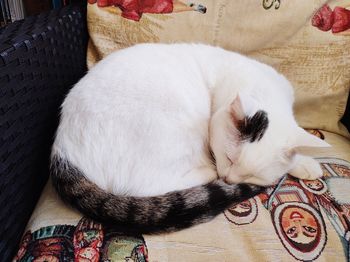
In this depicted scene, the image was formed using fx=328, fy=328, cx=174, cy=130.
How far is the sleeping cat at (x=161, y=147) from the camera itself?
72cm

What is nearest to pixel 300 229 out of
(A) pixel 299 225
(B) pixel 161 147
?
(A) pixel 299 225

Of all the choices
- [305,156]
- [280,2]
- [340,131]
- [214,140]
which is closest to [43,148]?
[214,140]

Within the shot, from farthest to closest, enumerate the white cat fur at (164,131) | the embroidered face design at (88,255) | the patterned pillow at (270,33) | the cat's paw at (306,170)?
the patterned pillow at (270,33) < the cat's paw at (306,170) < the white cat fur at (164,131) < the embroidered face design at (88,255)

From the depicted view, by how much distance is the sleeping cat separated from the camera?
724mm

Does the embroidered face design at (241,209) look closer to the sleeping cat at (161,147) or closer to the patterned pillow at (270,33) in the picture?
the sleeping cat at (161,147)

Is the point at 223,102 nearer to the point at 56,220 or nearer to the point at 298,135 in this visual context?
the point at 298,135

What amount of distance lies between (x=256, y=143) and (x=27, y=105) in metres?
0.56

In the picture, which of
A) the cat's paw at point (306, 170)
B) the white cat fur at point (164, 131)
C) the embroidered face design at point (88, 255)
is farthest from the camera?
the cat's paw at point (306, 170)

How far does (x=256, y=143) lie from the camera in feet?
2.67

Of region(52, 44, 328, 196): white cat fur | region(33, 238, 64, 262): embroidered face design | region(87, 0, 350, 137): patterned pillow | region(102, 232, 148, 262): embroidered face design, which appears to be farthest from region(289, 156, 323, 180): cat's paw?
region(33, 238, 64, 262): embroidered face design

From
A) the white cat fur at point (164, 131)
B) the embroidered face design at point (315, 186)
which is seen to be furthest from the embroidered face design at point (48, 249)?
the embroidered face design at point (315, 186)

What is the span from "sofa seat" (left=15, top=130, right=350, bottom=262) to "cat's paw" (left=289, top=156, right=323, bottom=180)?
66 millimetres

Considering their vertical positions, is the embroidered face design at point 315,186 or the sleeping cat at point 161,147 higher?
the sleeping cat at point 161,147

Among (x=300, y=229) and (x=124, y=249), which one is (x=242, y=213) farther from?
(x=124, y=249)
